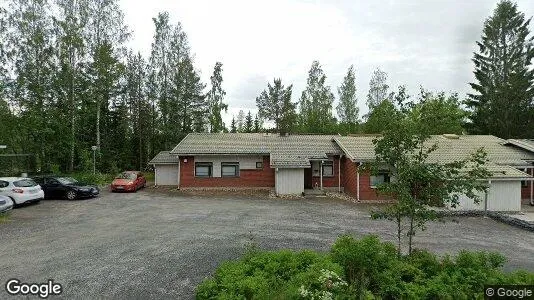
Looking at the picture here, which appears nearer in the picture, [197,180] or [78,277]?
[78,277]

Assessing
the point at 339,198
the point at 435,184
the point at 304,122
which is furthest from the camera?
the point at 304,122

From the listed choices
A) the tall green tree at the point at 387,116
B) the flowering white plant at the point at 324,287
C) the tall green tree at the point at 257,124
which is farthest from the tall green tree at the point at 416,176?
the tall green tree at the point at 257,124

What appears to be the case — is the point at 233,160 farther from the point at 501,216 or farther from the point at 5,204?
the point at 501,216

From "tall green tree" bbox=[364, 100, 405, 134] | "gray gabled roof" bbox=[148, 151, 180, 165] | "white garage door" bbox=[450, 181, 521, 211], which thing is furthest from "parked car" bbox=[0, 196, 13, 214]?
"white garage door" bbox=[450, 181, 521, 211]

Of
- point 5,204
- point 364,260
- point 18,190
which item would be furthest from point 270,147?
point 364,260

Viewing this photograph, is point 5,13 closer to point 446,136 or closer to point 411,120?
point 411,120

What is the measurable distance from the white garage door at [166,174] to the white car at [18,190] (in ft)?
32.3

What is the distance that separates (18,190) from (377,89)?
40.0 meters

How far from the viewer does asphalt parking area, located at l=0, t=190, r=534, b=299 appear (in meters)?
7.83

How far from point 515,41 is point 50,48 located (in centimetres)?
4624

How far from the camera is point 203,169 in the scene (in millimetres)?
24172

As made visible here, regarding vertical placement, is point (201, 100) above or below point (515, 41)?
below

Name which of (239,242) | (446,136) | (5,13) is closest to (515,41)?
(446,136)

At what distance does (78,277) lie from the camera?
7.78 metres
